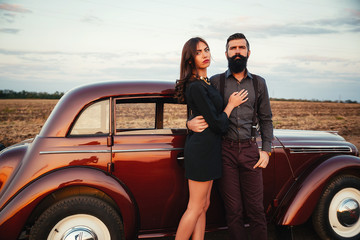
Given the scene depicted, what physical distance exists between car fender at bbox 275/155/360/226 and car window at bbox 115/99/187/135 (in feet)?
5.02

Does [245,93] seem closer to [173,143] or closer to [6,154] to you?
[173,143]

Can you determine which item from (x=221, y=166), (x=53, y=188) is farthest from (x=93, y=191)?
(x=221, y=166)

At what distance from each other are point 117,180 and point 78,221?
20.2 inches

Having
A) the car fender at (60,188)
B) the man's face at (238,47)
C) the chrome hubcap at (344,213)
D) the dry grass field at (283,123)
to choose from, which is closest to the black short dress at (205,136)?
the man's face at (238,47)

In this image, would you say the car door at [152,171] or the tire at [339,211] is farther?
the tire at [339,211]

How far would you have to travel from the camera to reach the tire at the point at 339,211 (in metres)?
3.41

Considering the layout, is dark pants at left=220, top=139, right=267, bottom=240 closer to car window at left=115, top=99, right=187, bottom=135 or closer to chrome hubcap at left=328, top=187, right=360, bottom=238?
car window at left=115, top=99, right=187, bottom=135

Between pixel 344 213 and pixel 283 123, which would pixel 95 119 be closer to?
pixel 344 213

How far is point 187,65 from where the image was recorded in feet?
8.68

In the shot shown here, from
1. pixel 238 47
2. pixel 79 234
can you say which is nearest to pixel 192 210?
pixel 79 234

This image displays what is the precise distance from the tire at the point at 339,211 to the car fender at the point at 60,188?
2270 millimetres

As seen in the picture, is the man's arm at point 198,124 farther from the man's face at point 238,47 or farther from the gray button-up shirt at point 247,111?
the man's face at point 238,47

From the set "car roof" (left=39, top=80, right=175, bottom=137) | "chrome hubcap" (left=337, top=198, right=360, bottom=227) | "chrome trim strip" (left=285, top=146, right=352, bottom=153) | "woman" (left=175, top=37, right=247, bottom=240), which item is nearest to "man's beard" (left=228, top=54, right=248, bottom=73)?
"woman" (left=175, top=37, right=247, bottom=240)

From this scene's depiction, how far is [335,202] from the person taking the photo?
3.47 metres
